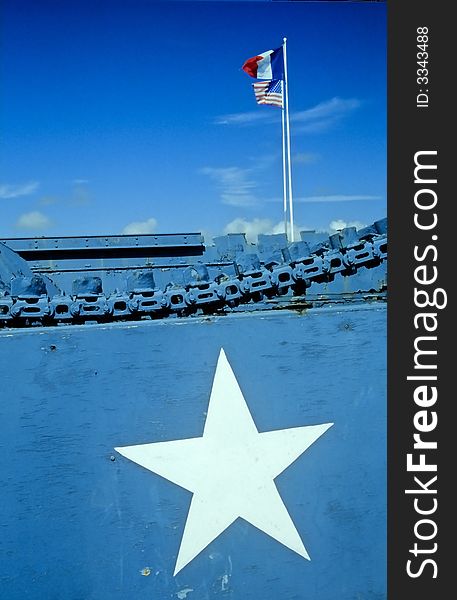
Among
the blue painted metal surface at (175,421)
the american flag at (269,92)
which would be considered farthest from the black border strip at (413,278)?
the american flag at (269,92)

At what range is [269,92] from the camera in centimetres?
634

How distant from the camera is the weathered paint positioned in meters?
2.26

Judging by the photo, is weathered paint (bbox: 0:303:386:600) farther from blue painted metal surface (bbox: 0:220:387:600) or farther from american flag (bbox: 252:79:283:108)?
american flag (bbox: 252:79:283:108)

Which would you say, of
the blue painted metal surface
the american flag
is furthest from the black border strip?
the american flag

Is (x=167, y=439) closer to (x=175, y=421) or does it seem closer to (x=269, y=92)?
(x=175, y=421)

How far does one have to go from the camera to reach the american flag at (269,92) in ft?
20.7

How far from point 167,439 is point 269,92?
197 inches

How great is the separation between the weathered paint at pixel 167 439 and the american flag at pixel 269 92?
4.48 m

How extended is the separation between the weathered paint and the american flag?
14.7 ft

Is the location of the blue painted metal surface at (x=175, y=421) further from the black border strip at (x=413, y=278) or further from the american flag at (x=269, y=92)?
the american flag at (x=269, y=92)

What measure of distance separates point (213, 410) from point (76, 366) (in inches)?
22.4

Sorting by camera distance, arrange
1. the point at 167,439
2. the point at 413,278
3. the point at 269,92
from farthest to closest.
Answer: the point at 269,92 < the point at 167,439 < the point at 413,278

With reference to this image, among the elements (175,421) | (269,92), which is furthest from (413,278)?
(269,92)

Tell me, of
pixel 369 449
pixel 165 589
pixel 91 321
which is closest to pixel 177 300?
pixel 91 321
